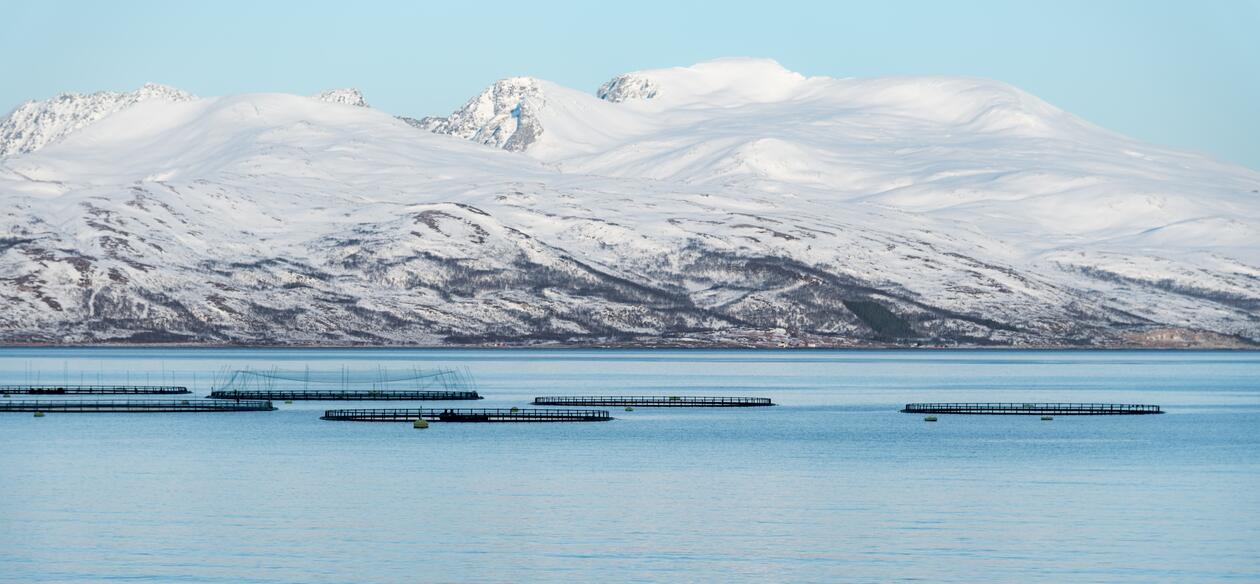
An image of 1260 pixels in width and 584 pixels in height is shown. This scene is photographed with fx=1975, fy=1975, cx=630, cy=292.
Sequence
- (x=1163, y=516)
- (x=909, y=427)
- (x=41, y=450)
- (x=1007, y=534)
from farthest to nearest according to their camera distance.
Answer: (x=909, y=427)
(x=41, y=450)
(x=1163, y=516)
(x=1007, y=534)

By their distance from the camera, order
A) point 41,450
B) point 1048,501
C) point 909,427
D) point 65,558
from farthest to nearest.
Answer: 1. point 909,427
2. point 41,450
3. point 1048,501
4. point 65,558

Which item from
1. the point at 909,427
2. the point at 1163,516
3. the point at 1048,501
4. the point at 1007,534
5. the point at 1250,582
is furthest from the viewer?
the point at 909,427

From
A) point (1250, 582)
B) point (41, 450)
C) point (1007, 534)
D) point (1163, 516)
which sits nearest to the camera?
point (1250, 582)

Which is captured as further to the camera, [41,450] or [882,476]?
[41,450]

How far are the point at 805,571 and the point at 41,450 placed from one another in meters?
88.9

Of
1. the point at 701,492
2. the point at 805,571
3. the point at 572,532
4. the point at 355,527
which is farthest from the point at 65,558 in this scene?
the point at 701,492

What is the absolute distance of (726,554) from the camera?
9344cm

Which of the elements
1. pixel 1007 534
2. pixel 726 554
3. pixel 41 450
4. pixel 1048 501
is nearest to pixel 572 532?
pixel 726 554

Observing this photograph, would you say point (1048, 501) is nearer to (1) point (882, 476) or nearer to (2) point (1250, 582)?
(1) point (882, 476)

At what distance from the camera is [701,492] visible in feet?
404

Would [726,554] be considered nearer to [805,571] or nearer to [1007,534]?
[805,571]

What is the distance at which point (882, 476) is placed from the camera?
136750 mm

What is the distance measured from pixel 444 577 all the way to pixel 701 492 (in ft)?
127

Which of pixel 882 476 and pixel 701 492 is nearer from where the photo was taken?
pixel 701 492
